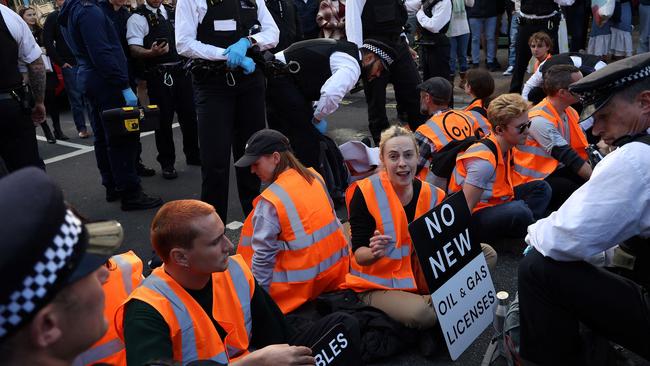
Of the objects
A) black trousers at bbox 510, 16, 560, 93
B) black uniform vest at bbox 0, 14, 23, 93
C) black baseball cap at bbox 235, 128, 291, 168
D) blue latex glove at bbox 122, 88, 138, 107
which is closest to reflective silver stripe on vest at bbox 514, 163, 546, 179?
black baseball cap at bbox 235, 128, 291, 168

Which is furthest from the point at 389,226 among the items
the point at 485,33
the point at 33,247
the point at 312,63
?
the point at 485,33

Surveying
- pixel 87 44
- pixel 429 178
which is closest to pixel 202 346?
pixel 429 178

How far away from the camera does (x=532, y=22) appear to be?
7680 mm

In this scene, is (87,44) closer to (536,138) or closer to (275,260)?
(275,260)

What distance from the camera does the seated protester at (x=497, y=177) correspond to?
4086 mm

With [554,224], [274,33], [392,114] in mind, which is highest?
[274,33]

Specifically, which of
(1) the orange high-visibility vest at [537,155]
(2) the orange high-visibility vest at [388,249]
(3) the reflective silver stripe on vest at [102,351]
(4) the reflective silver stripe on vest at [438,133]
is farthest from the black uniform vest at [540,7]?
(3) the reflective silver stripe on vest at [102,351]

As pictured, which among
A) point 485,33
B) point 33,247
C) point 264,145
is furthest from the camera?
point 485,33

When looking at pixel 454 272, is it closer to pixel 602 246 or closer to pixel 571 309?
pixel 571 309

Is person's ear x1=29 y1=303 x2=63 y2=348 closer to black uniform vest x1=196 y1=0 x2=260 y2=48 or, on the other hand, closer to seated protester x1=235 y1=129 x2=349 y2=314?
seated protester x1=235 y1=129 x2=349 y2=314

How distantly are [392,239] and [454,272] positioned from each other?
0.35 metres

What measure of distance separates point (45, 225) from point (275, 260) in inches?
93.2

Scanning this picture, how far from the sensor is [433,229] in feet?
10.2

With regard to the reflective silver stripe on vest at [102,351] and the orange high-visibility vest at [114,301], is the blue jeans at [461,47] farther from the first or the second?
the reflective silver stripe on vest at [102,351]
